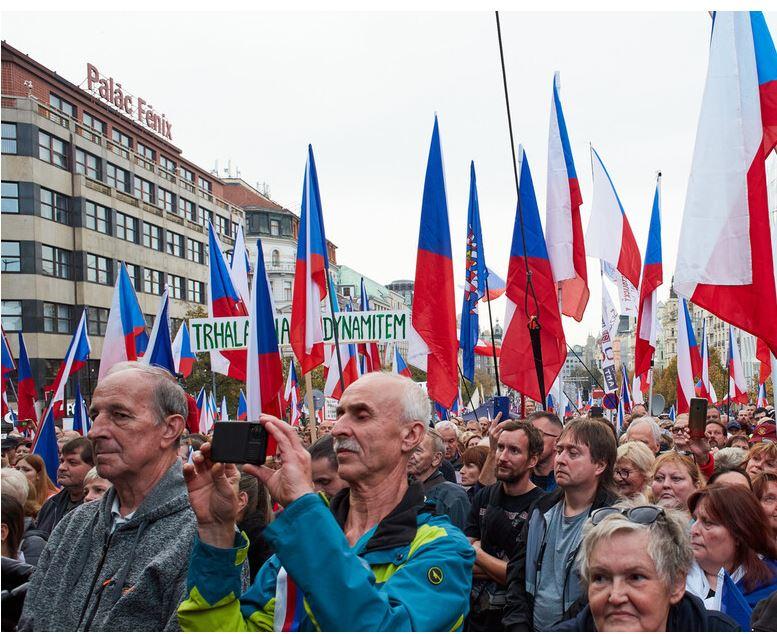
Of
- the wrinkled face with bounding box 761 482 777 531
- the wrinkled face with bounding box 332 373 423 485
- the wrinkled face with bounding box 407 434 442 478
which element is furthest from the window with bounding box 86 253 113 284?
the wrinkled face with bounding box 332 373 423 485

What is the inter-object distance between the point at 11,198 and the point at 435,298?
36816mm

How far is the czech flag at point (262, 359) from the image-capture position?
790 centimetres

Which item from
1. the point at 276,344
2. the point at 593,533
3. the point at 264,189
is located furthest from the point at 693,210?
the point at 264,189

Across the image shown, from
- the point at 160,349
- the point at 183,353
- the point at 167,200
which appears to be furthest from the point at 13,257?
the point at 160,349

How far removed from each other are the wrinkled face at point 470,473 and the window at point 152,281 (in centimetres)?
4538

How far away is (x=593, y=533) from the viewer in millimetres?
2916

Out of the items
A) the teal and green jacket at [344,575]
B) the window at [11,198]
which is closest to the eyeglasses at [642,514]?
the teal and green jacket at [344,575]

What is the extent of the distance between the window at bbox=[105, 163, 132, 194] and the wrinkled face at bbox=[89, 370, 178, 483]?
153 ft

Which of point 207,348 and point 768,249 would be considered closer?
point 768,249

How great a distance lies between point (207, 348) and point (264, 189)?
261 ft

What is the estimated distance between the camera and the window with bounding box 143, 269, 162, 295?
50312mm

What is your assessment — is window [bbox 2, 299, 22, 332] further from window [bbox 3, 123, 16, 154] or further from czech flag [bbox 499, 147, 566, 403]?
czech flag [bbox 499, 147, 566, 403]

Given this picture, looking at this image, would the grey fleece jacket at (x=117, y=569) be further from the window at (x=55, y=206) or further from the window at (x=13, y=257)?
the window at (x=55, y=206)

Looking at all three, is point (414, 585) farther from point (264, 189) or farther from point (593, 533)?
point (264, 189)
